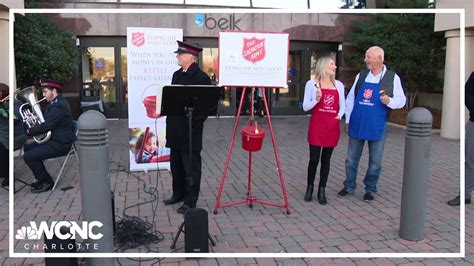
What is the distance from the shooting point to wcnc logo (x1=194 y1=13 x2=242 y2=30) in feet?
45.5

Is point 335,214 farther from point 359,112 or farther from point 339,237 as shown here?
point 359,112

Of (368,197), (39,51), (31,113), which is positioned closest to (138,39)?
(31,113)

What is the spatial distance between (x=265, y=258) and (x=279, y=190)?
2.13m

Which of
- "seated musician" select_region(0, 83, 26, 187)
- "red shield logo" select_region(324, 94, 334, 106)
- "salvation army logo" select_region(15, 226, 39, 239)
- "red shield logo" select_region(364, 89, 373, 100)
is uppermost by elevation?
"red shield logo" select_region(364, 89, 373, 100)

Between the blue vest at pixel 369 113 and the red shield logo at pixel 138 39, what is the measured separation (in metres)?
3.12

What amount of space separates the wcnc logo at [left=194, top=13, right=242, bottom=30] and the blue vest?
9.53 meters

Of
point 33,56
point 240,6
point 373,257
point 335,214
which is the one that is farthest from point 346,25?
point 373,257

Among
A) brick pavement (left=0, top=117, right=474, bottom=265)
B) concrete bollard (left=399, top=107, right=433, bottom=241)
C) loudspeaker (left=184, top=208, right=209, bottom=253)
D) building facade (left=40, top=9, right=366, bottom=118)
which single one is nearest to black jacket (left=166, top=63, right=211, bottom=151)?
brick pavement (left=0, top=117, right=474, bottom=265)

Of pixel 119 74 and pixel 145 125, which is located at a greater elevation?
pixel 119 74

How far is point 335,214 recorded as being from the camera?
187 inches

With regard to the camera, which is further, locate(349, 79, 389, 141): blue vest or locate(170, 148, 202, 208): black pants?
locate(349, 79, 389, 141): blue vest

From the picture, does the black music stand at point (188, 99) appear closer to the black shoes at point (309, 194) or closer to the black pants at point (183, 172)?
the black pants at point (183, 172)

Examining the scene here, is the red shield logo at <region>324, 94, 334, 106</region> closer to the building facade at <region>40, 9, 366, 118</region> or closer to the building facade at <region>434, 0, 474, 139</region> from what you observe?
the building facade at <region>434, 0, 474, 139</region>

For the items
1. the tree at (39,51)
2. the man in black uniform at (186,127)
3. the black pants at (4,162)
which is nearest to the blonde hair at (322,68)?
the man in black uniform at (186,127)
